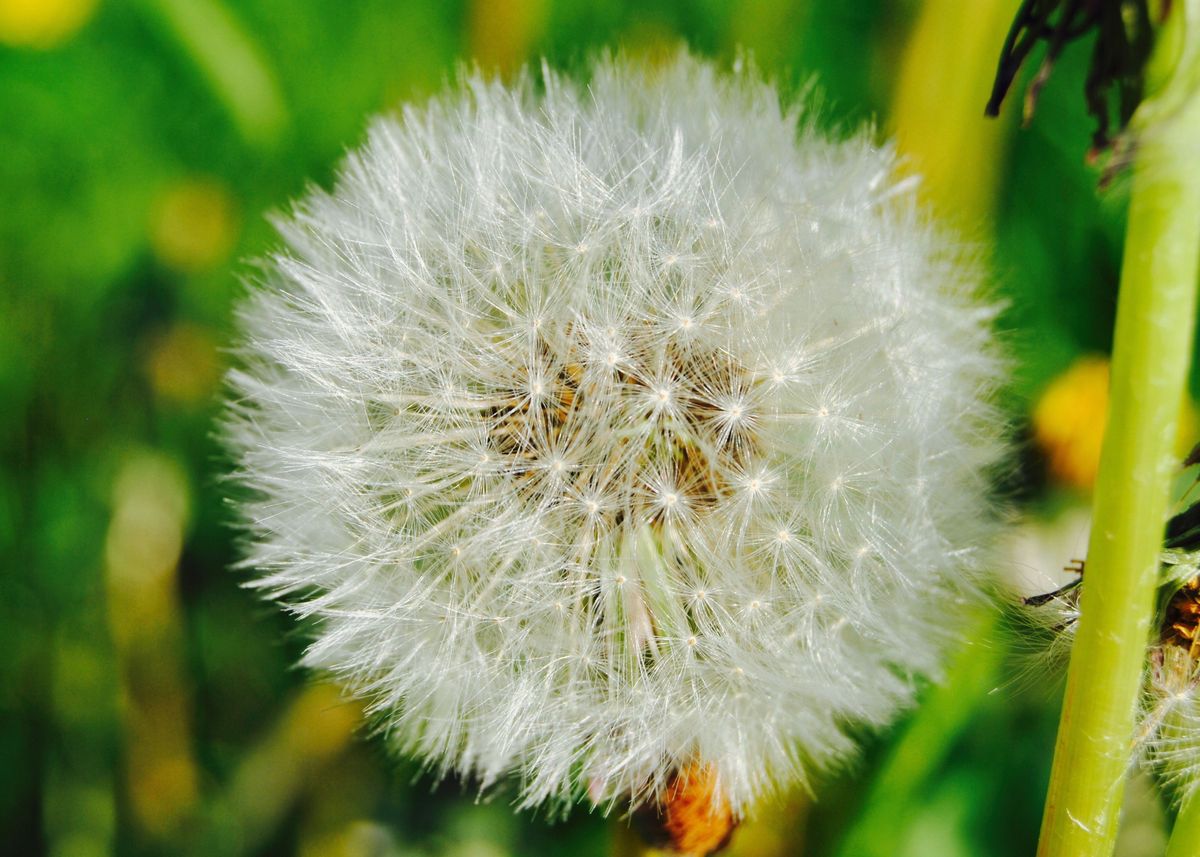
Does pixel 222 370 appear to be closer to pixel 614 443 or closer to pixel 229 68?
pixel 229 68

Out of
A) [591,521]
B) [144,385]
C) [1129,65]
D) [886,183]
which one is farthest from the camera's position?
[144,385]

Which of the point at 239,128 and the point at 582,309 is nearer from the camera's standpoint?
the point at 582,309

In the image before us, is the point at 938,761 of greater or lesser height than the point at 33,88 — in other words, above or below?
below

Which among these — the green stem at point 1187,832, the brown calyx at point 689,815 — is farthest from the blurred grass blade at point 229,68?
the green stem at point 1187,832

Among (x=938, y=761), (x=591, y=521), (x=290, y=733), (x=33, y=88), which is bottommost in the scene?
(x=938, y=761)

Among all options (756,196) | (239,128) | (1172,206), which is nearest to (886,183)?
(756,196)

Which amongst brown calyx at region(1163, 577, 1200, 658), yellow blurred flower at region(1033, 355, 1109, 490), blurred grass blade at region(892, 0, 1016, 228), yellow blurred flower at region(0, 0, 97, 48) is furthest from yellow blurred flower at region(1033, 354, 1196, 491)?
yellow blurred flower at region(0, 0, 97, 48)

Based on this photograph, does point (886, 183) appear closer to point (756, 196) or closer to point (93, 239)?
point (756, 196)
